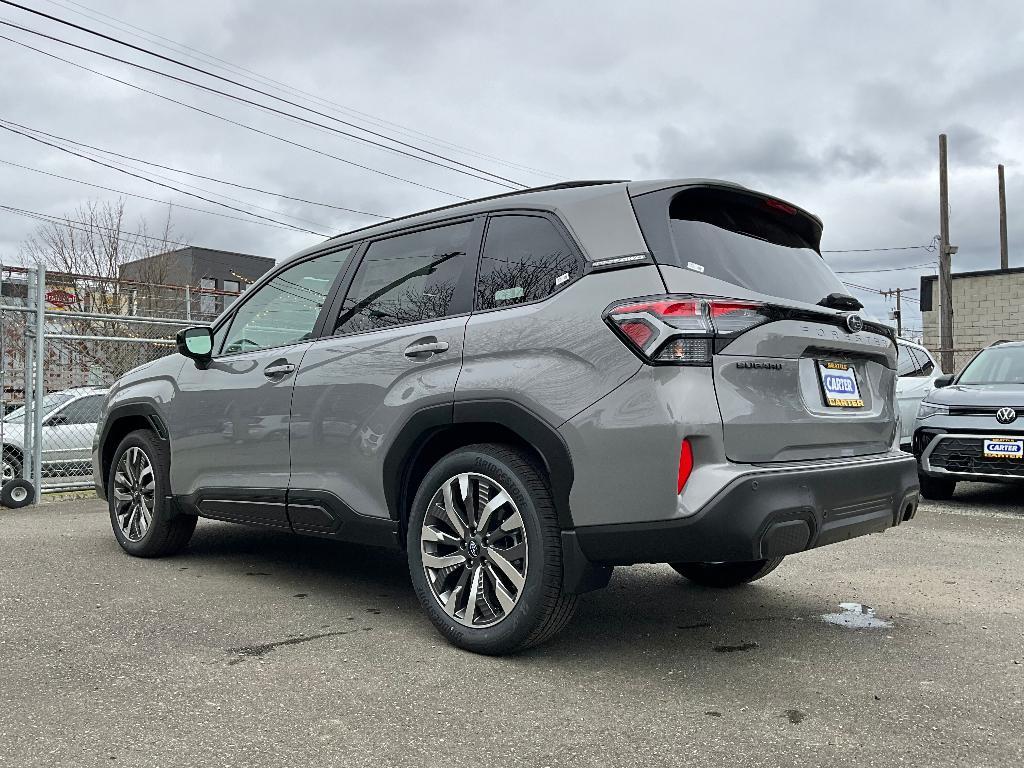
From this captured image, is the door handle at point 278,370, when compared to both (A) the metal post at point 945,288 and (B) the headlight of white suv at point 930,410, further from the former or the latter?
(A) the metal post at point 945,288

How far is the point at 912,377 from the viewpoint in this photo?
418 inches

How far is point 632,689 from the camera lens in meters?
3.21

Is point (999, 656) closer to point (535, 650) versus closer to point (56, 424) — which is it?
point (535, 650)

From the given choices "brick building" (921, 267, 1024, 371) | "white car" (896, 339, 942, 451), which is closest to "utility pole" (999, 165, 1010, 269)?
"brick building" (921, 267, 1024, 371)

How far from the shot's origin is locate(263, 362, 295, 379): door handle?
14.8 ft

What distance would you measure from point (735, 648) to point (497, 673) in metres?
1.04

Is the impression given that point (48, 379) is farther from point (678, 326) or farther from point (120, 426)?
point (678, 326)

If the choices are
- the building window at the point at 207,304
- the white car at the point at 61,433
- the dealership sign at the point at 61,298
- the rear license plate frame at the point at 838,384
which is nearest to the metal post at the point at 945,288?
the white car at the point at 61,433

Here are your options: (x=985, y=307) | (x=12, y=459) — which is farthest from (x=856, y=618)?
(x=985, y=307)

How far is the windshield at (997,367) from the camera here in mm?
8750

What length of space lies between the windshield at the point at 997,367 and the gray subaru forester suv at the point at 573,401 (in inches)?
214

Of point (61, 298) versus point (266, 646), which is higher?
point (61, 298)

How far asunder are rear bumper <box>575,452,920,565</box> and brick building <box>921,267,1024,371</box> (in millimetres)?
27871

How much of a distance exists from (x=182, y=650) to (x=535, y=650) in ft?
4.58
